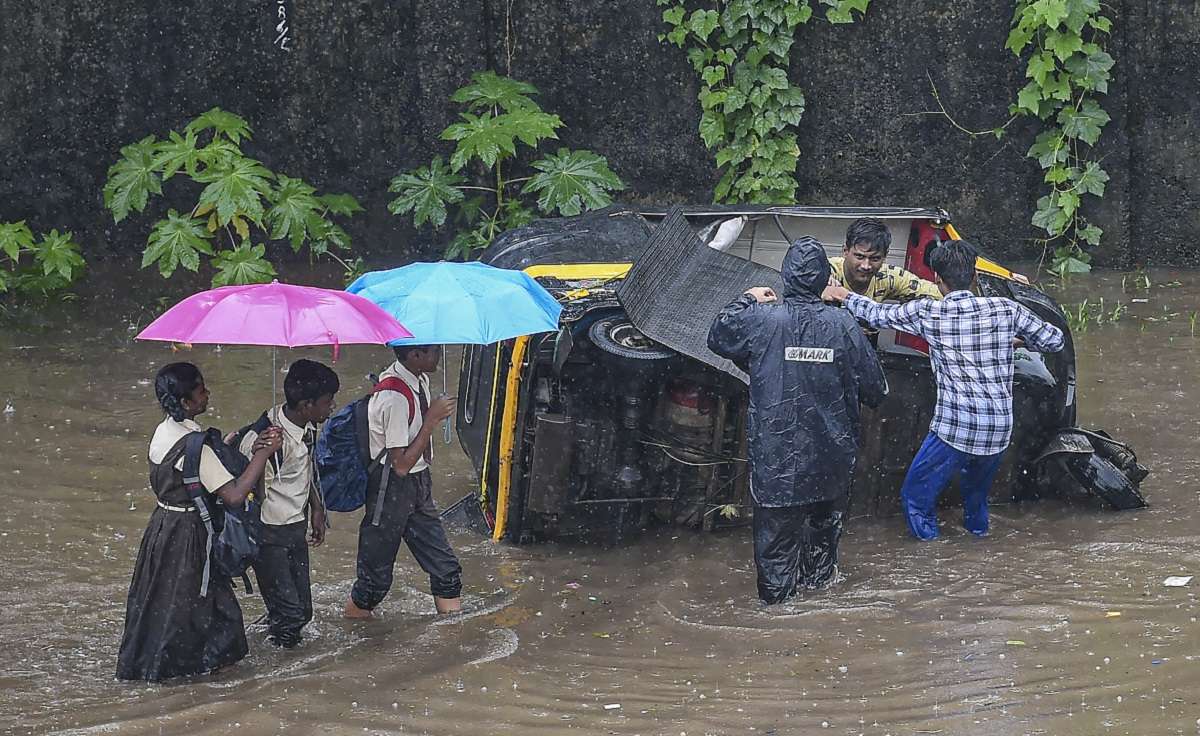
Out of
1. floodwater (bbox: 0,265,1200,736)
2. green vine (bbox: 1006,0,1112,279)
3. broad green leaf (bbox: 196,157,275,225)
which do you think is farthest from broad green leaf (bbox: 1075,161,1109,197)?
broad green leaf (bbox: 196,157,275,225)

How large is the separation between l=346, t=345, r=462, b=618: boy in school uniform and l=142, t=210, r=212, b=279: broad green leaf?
15.0 ft

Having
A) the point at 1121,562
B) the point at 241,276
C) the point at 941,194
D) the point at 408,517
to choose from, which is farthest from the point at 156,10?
the point at 1121,562

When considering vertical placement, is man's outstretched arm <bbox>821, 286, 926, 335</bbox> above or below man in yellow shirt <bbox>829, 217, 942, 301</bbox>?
below

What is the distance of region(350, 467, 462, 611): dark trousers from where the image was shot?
5.78 m

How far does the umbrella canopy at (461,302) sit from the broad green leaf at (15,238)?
563 cm

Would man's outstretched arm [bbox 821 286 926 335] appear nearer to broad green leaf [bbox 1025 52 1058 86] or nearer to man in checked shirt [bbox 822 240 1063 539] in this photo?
man in checked shirt [bbox 822 240 1063 539]

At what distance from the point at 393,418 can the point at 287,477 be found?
467 millimetres

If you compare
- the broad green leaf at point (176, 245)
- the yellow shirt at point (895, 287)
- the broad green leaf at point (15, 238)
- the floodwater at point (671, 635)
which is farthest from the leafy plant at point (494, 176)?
the yellow shirt at point (895, 287)

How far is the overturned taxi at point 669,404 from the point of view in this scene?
6410mm

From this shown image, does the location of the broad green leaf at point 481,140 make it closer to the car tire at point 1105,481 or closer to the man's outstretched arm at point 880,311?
the man's outstretched arm at point 880,311

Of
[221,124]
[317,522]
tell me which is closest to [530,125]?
[221,124]

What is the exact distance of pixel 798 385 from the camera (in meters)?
5.76

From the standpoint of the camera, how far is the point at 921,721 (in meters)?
4.70

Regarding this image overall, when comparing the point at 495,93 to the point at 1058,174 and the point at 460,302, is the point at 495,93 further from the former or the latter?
the point at 460,302
